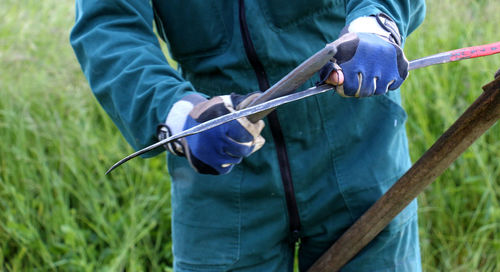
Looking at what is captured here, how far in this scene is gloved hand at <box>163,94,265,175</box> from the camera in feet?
3.28

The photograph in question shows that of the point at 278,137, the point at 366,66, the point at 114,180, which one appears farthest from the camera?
the point at 114,180

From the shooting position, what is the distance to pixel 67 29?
337cm

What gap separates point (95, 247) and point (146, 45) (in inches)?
55.2

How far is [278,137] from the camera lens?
1249 millimetres

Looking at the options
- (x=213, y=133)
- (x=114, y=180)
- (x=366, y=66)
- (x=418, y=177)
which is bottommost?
(x=114, y=180)

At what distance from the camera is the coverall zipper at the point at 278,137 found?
46.6 inches

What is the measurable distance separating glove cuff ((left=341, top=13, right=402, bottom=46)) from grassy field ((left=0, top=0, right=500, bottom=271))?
4.20ft

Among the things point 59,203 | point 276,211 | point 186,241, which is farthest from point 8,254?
point 276,211

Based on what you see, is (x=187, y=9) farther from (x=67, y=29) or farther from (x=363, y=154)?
(x=67, y=29)

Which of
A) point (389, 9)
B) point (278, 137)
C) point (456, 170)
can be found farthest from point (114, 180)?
point (389, 9)

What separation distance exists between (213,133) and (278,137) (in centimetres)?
28

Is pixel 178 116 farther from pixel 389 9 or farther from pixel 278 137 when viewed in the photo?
pixel 389 9

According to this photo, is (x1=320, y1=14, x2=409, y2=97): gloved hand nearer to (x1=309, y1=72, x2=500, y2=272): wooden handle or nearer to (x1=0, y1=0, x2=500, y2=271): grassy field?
(x1=309, y1=72, x2=500, y2=272): wooden handle

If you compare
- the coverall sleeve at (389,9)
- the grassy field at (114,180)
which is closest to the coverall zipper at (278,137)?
the coverall sleeve at (389,9)
